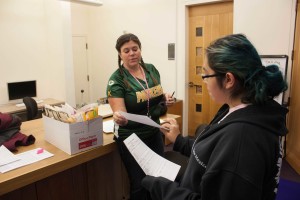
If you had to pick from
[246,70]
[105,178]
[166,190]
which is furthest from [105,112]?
[246,70]

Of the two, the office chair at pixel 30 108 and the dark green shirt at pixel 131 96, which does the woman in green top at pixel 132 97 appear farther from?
the office chair at pixel 30 108

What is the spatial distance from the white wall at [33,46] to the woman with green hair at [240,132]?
14.2 feet

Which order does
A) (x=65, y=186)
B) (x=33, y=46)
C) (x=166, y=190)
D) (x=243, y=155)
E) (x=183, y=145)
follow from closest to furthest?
(x=243, y=155) → (x=166, y=190) → (x=183, y=145) → (x=65, y=186) → (x=33, y=46)

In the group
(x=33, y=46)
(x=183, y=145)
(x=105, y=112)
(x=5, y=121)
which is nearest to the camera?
(x=183, y=145)

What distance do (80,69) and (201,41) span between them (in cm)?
289

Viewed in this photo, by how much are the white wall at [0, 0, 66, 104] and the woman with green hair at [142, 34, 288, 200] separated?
4.34m

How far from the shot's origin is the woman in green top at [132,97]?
1609 mm

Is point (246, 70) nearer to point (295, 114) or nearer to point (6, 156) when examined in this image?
point (6, 156)

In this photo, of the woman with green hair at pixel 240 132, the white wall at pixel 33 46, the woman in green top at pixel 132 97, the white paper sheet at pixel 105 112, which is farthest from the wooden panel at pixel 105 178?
the white wall at pixel 33 46

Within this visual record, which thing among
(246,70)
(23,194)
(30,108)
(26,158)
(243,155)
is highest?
(246,70)

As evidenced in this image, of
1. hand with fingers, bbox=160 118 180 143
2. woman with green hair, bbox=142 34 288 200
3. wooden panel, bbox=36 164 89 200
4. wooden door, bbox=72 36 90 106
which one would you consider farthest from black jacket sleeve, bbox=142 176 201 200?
wooden door, bbox=72 36 90 106

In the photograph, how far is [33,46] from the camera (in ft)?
16.2

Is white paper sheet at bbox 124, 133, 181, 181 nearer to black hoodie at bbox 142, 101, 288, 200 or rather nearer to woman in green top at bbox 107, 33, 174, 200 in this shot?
woman in green top at bbox 107, 33, 174, 200

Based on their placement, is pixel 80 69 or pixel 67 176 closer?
pixel 67 176
